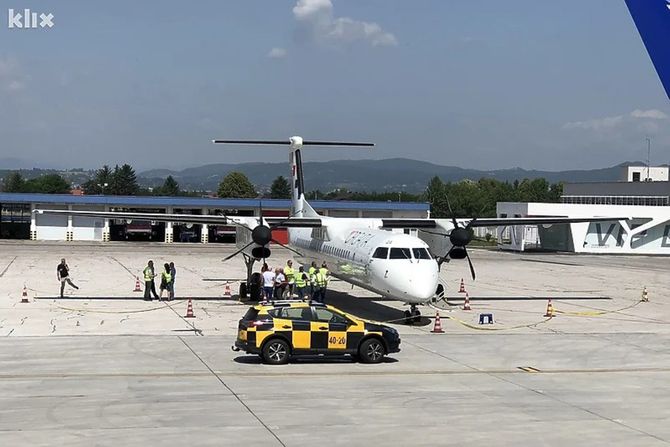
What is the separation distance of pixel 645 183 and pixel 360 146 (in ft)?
204

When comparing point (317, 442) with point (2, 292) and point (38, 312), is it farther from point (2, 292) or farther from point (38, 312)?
point (2, 292)

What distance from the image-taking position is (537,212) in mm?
79750

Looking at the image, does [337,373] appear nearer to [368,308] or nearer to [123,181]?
[368,308]

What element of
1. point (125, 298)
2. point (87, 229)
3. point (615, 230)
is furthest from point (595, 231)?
point (125, 298)

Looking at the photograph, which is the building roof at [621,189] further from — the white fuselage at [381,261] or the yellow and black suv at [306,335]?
the yellow and black suv at [306,335]

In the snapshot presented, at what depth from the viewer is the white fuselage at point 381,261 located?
26141 millimetres

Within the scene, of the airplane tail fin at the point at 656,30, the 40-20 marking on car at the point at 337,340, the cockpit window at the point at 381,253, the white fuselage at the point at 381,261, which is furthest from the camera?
the cockpit window at the point at 381,253

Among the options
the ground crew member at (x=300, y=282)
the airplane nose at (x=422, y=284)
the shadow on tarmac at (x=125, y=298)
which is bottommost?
the shadow on tarmac at (x=125, y=298)

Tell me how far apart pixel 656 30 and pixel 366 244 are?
1718 cm

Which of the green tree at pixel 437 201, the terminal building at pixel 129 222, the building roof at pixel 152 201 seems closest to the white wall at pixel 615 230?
the terminal building at pixel 129 222

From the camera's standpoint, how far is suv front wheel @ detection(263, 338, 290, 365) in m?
19.9

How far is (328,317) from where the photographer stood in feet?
67.2

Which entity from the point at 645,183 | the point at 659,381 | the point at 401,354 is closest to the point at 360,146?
the point at 401,354

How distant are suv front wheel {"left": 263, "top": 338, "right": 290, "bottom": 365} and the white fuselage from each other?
22.7 feet
